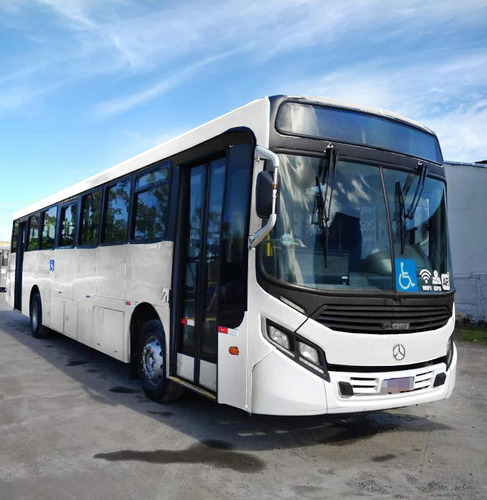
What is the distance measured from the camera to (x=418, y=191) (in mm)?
5453

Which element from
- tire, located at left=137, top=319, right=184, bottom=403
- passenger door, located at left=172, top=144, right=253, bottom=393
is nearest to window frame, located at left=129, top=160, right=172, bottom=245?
passenger door, located at left=172, top=144, right=253, bottom=393

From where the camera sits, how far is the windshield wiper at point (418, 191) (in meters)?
5.30

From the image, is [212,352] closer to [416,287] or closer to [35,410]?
[416,287]

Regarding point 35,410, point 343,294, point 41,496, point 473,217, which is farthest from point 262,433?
point 473,217

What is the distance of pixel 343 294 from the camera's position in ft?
15.5

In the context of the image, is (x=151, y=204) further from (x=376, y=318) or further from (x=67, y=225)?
(x=67, y=225)

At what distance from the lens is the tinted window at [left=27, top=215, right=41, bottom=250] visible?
12859 millimetres

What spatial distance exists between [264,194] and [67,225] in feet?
22.9

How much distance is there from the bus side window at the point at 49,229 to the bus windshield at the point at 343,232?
784cm

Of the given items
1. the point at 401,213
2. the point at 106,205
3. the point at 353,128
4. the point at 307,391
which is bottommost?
the point at 307,391

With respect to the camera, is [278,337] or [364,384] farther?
[364,384]

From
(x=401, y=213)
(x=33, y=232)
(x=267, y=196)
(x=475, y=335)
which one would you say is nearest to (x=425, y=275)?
(x=401, y=213)

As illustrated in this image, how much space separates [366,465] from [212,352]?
5.80 ft

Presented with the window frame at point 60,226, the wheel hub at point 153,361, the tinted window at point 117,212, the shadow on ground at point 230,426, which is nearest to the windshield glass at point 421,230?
the shadow on ground at point 230,426
